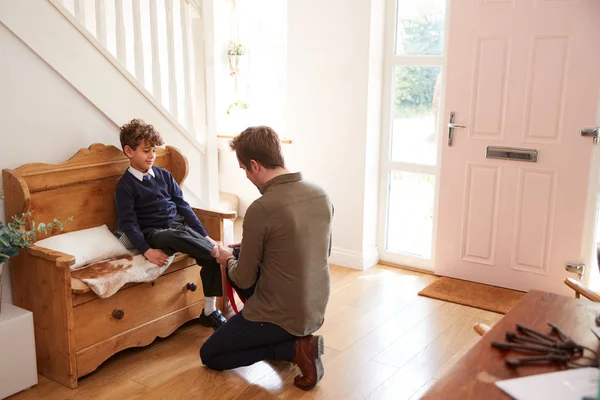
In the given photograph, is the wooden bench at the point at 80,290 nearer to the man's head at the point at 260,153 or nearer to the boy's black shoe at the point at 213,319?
the boy's black shoe at the point at 213,319

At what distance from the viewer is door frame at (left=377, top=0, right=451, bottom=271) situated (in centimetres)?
422

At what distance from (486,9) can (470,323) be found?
6.13ft

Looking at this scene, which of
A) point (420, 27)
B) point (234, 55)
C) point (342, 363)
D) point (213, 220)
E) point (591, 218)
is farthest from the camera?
point (234, 55)

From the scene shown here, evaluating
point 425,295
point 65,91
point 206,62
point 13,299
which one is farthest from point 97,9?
point 425,295

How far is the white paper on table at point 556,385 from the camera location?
141cm

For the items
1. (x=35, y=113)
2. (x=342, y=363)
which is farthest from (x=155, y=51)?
(x=342, y=363)

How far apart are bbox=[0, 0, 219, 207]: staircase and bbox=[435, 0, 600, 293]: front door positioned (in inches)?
61.4

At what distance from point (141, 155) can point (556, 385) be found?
2.31 metres

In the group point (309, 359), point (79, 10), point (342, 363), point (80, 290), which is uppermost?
point (79, 10)

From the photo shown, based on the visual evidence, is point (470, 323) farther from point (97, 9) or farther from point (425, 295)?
point (97, 9)

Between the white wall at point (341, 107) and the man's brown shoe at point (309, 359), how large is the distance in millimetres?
1734

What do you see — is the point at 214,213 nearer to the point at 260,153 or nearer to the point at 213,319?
the point at 213,319

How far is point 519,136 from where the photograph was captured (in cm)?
393

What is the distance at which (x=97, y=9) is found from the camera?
324 cm
